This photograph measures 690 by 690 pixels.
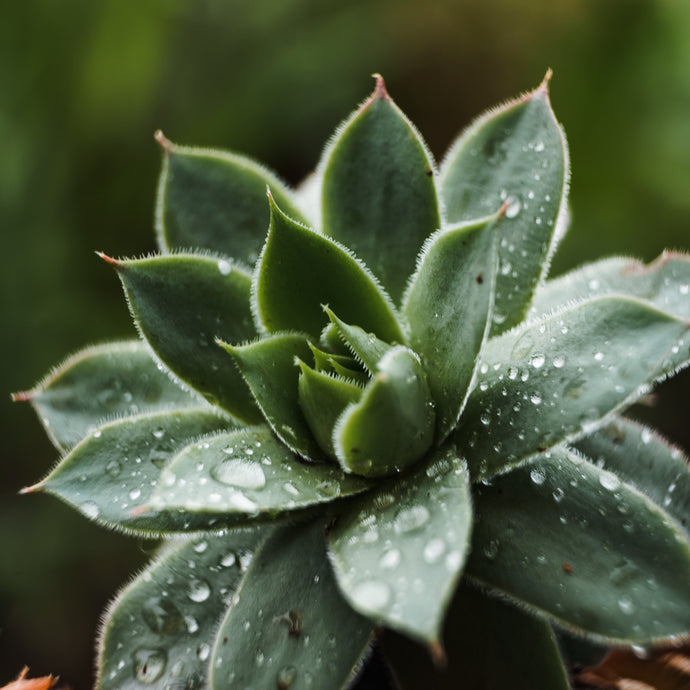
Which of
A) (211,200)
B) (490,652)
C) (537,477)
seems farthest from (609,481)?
(211,200)

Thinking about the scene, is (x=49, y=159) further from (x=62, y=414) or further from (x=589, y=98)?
(x=589, y=98)

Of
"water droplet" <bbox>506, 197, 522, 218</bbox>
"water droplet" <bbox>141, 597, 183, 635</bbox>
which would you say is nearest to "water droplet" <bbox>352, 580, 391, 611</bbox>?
"water droplet" <bbox>141, 597, 183, 635</bbox>

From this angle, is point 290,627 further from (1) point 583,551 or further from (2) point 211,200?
(2) point 211,200

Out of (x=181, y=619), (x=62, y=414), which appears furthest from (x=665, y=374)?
(x=62, y=414)

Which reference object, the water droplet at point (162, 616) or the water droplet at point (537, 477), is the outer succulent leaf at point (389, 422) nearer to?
the water droplet at point (537, 477)

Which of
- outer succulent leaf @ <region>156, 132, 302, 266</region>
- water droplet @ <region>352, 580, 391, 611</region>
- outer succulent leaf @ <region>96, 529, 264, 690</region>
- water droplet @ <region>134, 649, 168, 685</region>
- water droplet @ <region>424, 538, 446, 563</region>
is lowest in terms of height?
water droplet @ <region>134, 649, 168, 685</region>

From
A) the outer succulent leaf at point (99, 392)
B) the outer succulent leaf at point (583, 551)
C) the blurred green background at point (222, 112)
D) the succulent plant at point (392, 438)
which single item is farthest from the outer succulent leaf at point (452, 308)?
the blurred green background at point (222, 112)

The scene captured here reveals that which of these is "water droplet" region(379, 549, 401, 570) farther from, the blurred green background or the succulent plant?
the blurred green background
